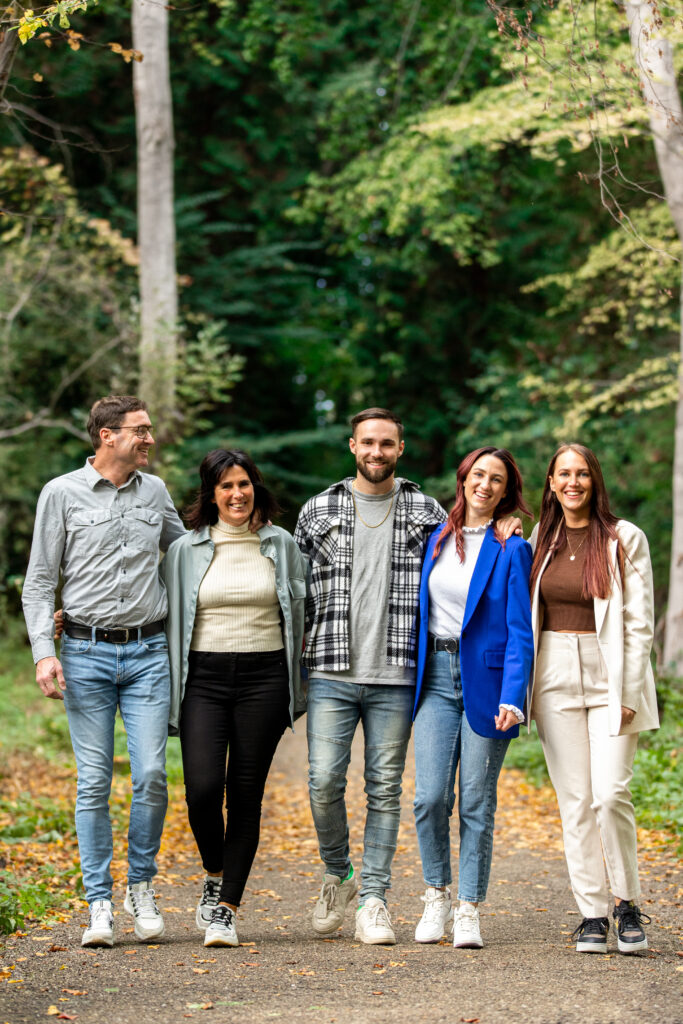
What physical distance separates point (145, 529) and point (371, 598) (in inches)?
40.3

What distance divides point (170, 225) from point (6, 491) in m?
4.11

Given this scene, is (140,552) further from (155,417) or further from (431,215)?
(431,215)

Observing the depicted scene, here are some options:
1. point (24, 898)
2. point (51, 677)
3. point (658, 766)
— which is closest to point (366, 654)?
point (51, 677)

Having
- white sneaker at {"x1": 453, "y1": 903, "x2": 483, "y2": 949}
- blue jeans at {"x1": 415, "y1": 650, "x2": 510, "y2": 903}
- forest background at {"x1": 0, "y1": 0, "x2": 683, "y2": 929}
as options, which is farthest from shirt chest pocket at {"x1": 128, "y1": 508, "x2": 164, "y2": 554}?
forest background at {"x1": 0, "y1": 0, "x2": 683, "y2": 929}

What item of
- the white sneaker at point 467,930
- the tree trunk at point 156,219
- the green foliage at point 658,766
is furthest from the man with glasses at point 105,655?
the tree trunk at point 156,219

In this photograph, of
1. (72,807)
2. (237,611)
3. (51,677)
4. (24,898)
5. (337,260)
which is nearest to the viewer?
(51,677)

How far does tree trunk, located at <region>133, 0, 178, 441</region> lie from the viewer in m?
13.1

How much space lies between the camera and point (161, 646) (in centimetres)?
485

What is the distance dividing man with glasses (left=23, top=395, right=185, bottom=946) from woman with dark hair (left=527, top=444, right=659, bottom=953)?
161cm

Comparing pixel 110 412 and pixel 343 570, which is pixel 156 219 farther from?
pixel 343 570

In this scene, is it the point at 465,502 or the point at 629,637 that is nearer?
the point at 629,637

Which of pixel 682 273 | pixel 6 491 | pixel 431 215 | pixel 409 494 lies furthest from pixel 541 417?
pixel 409 494

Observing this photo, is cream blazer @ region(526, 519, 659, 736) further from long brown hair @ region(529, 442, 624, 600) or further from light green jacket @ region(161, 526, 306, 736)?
light green jacket @ region(161, 526, 306, 736)

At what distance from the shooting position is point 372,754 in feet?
16.0
